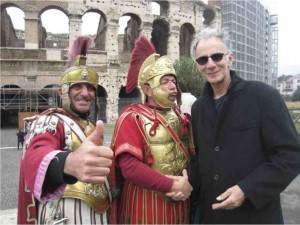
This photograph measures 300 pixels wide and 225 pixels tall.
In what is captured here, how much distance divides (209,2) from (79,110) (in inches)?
1116

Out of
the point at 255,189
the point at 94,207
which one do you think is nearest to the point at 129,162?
the point at 94,207

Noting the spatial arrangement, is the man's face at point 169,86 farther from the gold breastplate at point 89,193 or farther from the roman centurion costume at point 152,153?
the gold breastplate at point 89,193

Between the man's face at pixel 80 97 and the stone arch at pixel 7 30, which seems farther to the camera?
the stone arch at pixel 7 30

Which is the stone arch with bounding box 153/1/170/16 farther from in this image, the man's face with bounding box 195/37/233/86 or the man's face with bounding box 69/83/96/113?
the man's face with bounding box 195/37/233/86

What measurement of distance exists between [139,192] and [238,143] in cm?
96

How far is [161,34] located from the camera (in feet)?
91.2

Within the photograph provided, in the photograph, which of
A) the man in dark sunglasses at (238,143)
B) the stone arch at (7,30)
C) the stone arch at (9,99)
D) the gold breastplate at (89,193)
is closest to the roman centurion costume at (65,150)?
the gold breastplate at (89,193)

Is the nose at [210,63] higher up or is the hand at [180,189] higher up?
the nose at [210,63]

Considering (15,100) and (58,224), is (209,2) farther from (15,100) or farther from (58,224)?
(58,224)

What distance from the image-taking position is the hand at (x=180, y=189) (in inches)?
93.3

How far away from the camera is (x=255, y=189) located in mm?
1963

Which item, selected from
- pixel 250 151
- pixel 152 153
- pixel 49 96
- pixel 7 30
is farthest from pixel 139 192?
pixel 7 30

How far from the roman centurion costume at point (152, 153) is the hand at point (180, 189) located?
44 mm

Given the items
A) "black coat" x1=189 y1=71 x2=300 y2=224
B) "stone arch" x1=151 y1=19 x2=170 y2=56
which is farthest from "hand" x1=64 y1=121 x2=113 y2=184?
"stone arch" x1=151 y1=19 x2=170 y2=56
